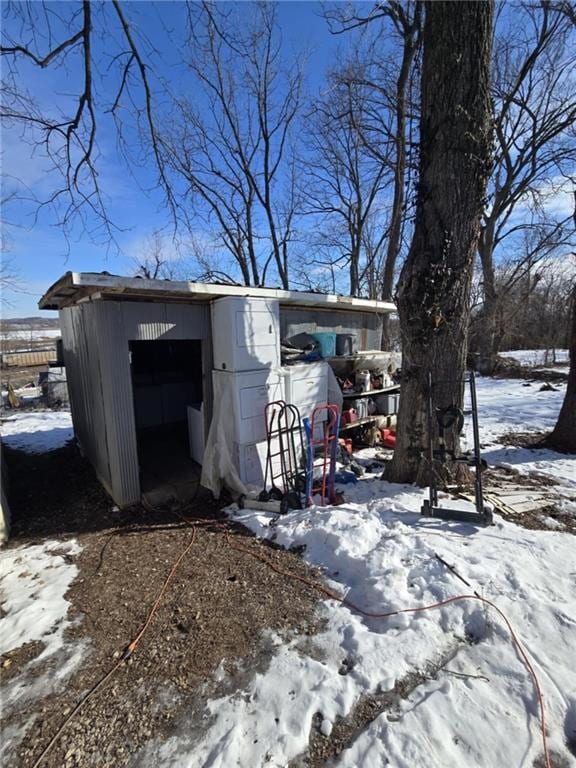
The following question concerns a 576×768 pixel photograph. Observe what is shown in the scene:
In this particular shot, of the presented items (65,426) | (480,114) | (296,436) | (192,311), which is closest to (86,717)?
(296,436)

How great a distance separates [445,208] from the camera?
162 inches

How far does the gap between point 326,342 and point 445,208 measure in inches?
120

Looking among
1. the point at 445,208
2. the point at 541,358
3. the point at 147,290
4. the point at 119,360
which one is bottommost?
the point at 541,358

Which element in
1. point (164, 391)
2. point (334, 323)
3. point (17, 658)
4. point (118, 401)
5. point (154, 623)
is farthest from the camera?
point (164, 391)

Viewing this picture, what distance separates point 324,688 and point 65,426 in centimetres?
1034

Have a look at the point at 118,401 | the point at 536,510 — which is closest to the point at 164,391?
the point at 118,401

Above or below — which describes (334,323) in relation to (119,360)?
above

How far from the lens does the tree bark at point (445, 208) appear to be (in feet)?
12.7

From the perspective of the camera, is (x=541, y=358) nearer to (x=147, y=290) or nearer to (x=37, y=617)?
(x=147, y=290)

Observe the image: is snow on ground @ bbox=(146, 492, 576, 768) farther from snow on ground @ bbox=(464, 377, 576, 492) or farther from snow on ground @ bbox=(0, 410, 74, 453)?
snow on ground @ bbox=(0, 410, 74, 453)

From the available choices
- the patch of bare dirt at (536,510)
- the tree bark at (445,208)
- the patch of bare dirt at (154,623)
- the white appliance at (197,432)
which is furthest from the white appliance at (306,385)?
the patch of bare dirt at (536,510)

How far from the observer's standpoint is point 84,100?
459 centimetres

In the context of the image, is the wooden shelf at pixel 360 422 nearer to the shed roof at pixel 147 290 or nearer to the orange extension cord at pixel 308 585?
the shed roof at pixel 147 290

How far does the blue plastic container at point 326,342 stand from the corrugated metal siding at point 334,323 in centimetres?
40
